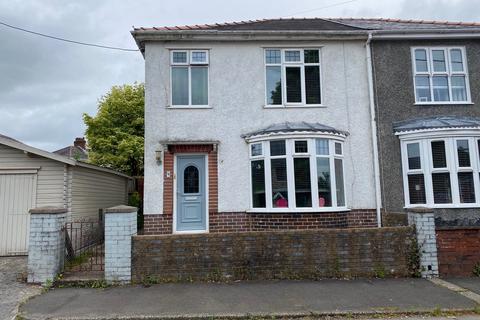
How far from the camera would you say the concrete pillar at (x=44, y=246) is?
6652 mm

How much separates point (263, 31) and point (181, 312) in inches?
309

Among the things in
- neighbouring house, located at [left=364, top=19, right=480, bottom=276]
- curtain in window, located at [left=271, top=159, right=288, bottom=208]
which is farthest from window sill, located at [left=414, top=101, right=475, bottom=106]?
curtain in window, located at [left=271, top=159, right=288, bottom=208]

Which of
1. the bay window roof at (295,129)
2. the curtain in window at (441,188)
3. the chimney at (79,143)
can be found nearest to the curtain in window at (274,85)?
the bay window roof at (295,129)

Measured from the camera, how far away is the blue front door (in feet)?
31.8

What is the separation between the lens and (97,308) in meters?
5.41

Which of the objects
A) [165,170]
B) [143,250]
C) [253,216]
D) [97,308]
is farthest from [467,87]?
[97,308]

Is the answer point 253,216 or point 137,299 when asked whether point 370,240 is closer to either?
point 253,216

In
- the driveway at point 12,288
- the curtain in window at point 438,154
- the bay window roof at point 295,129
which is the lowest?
the driveway at point 12,288

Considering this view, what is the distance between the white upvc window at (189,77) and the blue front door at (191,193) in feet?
5.63

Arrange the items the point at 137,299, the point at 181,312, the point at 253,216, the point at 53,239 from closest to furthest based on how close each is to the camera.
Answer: the point at 181,312 < the point at 137,299 < the point at 53,239 < the point at 253,216

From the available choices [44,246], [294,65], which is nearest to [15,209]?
[44,246]

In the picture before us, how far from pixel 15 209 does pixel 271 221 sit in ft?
22.3

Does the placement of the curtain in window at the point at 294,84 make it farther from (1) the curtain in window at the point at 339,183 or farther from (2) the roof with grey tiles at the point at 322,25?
(1) the curtain in window at the point at 339,183

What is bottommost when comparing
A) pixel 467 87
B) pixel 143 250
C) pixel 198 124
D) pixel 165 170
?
pixel 143 250
